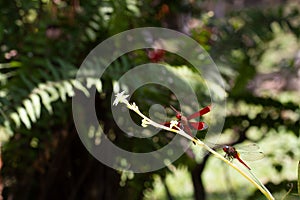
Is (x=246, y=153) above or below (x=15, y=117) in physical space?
above

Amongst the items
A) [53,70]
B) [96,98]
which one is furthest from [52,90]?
[96,98]

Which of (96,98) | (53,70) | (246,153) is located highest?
(246,153)

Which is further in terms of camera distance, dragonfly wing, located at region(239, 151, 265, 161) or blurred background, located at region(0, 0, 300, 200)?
blurred background, located at region(0, 0, 300, 200)

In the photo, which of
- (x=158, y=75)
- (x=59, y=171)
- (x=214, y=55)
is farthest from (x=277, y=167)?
(x=59, y=171)

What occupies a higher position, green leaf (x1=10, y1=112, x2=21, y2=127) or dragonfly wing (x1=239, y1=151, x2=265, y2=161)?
dragonfly wing (x1=239, y1=151, x2=265, y2=161)

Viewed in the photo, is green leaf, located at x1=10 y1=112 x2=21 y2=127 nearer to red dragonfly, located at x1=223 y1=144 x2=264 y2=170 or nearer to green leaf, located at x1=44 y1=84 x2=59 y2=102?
green leaf, located at x1=44 y1=84 x2=59 y2=102

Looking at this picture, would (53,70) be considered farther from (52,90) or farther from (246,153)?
(246,153)

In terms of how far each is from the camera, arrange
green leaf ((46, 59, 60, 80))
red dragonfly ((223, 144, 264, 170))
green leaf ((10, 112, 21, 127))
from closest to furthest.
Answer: red dragonfly ((223, 144, 264, 170)) → green leaf ((10, 112, 21, 127)) → green leaf ((46, 59, 60, 80))

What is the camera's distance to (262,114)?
1797 millimetres

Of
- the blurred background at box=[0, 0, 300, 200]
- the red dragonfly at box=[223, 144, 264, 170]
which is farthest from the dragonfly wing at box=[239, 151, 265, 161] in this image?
the blurred background at box=[0, 0, 300, 200]

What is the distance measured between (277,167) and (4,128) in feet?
2.64

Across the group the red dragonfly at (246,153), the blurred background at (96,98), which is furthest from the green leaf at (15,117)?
the red dragonfly at (246,153)

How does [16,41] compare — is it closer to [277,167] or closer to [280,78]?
Answer: [277,167]

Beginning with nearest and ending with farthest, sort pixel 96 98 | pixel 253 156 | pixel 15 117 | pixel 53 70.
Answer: pixel 253 156
pixel 15 117
pixel 53 70
pixel 96 98
